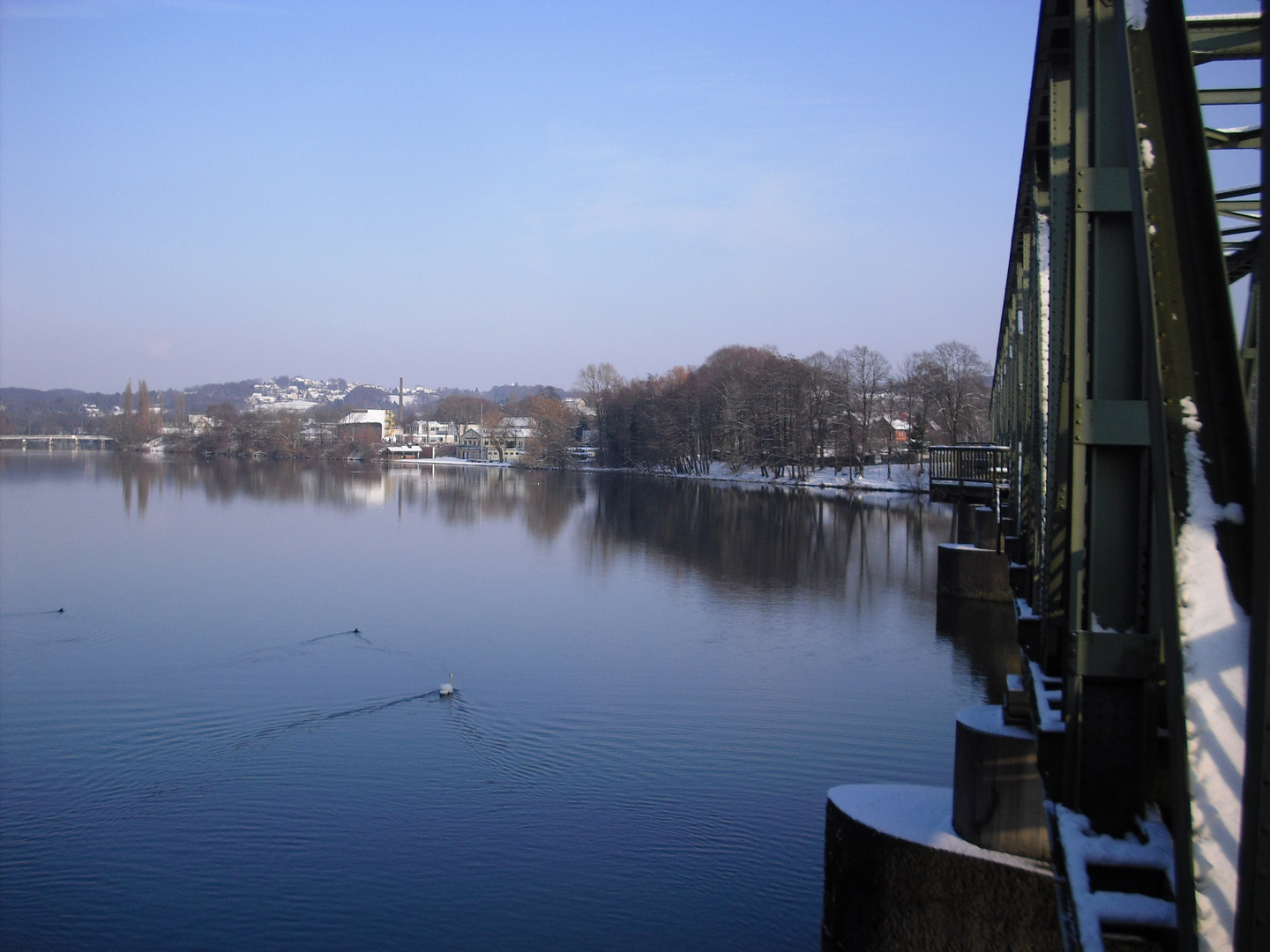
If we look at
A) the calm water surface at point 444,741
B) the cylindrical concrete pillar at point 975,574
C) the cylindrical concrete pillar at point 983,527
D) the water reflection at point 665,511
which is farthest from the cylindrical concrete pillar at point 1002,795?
the cylindrical concrete pillar at point 983,527

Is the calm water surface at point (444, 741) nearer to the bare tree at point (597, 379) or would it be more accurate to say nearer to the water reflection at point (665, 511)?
the water reflection at point (665, 511)

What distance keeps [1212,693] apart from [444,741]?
537 inches

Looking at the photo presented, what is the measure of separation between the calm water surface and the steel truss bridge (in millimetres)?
5566

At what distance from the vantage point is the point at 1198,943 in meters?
2.62

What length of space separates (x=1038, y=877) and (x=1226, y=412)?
584cm

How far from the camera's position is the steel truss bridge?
2.66 meters

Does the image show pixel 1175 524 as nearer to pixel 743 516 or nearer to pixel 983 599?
pixel 983 599

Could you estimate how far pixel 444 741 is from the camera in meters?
15.2

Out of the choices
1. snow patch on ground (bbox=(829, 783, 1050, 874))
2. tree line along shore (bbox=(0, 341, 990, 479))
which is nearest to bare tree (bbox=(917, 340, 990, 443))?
tree line along shore (bbox=(0, 341, 990, 479))

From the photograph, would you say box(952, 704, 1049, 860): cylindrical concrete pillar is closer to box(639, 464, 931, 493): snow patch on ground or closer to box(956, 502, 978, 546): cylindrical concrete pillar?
box(956, 502, 978, 546): cylindrical concrete pillar

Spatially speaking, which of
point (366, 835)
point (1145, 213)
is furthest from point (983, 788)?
point (366, 835)

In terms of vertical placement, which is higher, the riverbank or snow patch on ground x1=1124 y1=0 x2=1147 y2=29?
snow patch on ground x1=1124 y1=0 x2=1147 y2=29

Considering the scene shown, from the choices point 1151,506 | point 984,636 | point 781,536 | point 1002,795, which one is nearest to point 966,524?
point 984,636

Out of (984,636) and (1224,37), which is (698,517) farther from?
(1224,37)
